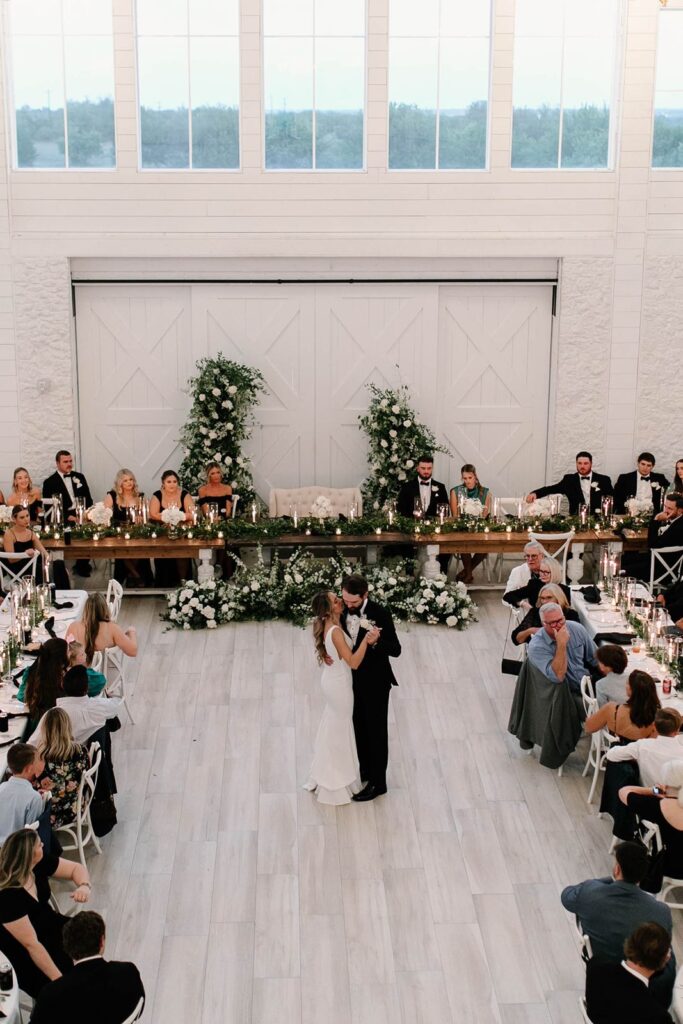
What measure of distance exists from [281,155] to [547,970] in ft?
33.4

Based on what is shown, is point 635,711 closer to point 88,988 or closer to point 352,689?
point 352,689

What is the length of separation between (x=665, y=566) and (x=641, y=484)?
8.46 ft

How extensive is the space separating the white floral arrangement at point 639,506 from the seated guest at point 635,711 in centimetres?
566

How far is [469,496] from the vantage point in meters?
13.7

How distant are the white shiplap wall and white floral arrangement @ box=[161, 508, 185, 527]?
114 inches

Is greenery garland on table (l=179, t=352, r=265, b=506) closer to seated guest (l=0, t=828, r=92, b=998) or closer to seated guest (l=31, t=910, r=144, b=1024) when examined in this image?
seated guest (l=0, t=828, r=92, b=998)

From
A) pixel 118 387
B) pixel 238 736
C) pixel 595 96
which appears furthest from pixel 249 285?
pixel 238 736

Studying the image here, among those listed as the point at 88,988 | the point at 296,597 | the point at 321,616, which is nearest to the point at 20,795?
the point at 88,988

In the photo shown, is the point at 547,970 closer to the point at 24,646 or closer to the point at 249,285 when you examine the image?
the point at 24,646

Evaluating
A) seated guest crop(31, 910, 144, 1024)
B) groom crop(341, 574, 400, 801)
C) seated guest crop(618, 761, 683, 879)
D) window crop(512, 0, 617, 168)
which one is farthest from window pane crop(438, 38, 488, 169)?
seated guest crop(31, 910, 144, 1024)

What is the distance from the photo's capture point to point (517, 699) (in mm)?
9195

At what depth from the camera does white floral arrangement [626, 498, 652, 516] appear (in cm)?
1327

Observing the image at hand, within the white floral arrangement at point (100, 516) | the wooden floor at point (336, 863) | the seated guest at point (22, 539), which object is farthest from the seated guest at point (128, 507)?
the wooden floor at point (336, 863)

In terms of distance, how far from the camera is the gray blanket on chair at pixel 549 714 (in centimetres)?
892
